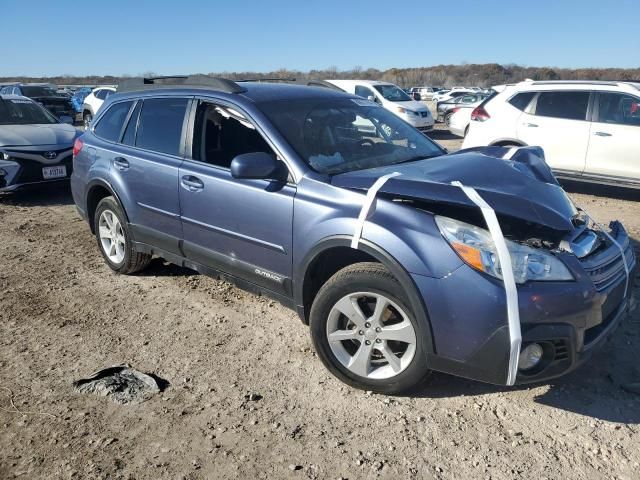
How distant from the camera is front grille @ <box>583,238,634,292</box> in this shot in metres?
2.93

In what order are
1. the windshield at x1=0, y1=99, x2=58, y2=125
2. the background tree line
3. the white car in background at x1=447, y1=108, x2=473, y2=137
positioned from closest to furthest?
the windshield at x1=0, y1=99, x2=58, y2=125, the white car in background at x1=447, y1=108, x2=473, y2=137, the background tree line

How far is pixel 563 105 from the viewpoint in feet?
27.1

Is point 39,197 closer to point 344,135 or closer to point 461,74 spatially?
point 344,135

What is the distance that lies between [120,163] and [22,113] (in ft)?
18.3

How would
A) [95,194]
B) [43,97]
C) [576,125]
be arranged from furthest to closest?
[43,97], [576,125], [95,194]

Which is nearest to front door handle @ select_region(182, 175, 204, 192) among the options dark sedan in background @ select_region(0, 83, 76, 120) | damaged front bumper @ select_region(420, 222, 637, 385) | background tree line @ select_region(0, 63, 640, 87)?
damaged front bumper @ select_region(420, 222, 637, 385)

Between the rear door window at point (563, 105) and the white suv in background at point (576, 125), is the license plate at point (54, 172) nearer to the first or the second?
the white suv in background at point (576, 125)

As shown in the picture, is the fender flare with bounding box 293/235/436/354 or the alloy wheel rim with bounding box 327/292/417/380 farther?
the alloy wheel rim with bounding box 327/292/417/380

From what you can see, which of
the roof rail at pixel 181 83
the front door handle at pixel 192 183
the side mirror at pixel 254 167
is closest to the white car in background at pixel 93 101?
the roof rail at pixel 181 83

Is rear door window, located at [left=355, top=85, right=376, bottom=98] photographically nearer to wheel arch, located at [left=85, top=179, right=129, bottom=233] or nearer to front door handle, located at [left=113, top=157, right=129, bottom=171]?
wheel arch, located at [left=85, top=179, right=129, bottom=233]

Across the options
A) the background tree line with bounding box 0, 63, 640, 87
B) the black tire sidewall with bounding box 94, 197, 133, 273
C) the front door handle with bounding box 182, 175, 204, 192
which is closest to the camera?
the front door handle with bounding box 182, 175, 204, 192

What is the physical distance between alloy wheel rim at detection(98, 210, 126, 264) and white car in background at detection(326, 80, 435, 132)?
13.2m

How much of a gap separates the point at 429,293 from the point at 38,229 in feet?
19.1

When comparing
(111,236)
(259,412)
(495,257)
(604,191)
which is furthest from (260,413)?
(604,191)
